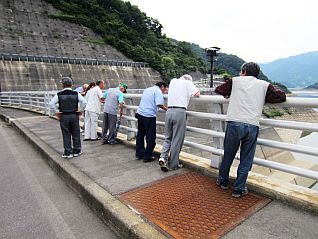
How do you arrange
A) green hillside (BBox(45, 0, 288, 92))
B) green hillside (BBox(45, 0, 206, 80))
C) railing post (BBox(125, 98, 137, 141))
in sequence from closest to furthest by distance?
1. railing post (BBox(125, 98, 137, 141))
2. green hillside (BBox(45, 0, 288, 92))
3. green hillside (BBox(45, 0, 206, 80))

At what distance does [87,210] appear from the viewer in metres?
3.58

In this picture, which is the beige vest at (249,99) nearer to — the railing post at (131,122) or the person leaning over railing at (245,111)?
the person leaning over railing at (245,111)

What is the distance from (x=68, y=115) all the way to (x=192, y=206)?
3.58 metres

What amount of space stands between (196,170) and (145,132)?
52.6 inches

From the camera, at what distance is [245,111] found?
11.0 feet

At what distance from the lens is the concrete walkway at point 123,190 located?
2.66 meters

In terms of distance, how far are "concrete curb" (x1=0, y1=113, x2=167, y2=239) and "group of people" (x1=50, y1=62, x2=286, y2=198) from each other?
1044 mm

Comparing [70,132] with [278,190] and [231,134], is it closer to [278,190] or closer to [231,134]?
[231,134]

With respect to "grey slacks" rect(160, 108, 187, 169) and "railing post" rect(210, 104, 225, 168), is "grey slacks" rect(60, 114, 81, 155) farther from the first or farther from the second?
"railing post" rect(210, 104, 225, 168)

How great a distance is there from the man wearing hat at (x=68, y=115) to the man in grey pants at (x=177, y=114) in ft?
7.24

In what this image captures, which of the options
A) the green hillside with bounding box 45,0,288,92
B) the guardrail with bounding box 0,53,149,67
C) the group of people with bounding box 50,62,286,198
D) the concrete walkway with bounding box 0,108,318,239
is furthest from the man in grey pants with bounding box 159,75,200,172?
the green hillside with bounding box 45,0,288,92

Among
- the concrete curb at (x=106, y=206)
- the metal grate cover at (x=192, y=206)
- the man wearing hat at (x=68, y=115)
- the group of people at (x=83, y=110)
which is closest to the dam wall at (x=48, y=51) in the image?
the group of people at (x=83, y=110)

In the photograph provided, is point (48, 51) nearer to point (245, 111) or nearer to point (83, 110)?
point (83, 110)

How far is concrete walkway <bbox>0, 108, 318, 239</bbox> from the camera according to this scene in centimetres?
266
